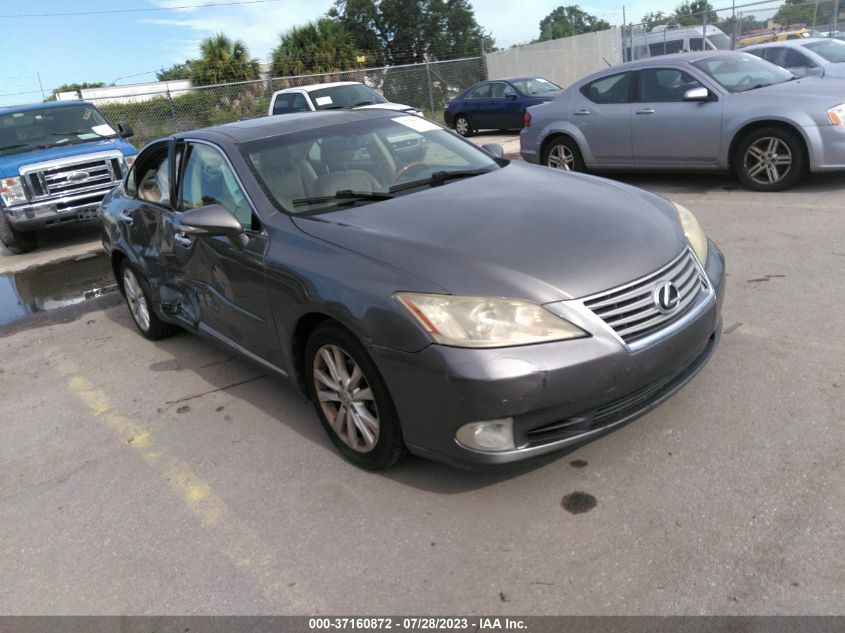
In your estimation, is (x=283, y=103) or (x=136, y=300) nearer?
(x=136, y=300)

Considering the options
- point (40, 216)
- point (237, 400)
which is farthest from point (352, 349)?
point (40, 216)

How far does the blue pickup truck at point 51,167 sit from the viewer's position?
9102mm

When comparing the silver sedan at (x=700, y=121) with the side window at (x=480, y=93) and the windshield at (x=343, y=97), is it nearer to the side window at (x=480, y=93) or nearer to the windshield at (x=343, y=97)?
the windshield at (x=343, y=97)

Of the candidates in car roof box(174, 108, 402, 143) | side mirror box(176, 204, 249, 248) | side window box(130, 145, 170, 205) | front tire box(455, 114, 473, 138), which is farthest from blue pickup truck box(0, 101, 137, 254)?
front tire box(455, 114, 473, 138)

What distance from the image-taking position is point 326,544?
9.28 feet

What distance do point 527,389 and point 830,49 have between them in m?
12.3

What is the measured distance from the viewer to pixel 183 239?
4.30m

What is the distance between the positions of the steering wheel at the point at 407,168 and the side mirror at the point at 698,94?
16.2 feet

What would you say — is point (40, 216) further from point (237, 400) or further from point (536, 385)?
point (536, 385)

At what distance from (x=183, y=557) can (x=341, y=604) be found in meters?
0.79

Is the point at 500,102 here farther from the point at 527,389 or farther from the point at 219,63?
the point at 219,63

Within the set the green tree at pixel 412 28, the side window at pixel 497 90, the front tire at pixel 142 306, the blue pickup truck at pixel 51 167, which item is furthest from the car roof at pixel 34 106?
the green tree at pixel 412 28

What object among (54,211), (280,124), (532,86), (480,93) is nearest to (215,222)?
(280,124)

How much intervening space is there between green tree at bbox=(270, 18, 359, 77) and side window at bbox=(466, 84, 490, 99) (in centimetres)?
1888
